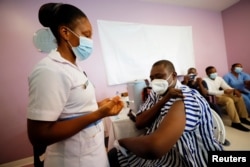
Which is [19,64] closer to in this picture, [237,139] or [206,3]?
[237,139]

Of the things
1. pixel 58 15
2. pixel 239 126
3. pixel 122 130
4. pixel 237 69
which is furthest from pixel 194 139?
pixel 237 69

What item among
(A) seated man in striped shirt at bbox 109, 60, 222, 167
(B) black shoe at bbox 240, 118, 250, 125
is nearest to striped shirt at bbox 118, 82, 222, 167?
(A) seated man in striped shirt at bbox 109, 60, 222, 167

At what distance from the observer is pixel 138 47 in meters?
2.78

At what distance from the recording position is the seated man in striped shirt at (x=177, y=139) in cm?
67

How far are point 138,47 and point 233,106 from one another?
1.89 m

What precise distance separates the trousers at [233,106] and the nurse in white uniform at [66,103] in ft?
8.29

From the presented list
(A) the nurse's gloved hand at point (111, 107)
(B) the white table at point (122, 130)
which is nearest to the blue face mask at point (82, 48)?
(A) the nurse's gloved hand at point (111, 107)

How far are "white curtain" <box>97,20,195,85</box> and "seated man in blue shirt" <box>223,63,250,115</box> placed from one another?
768 millimetres

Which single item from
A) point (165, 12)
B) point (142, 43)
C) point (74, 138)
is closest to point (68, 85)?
point (74, 138)

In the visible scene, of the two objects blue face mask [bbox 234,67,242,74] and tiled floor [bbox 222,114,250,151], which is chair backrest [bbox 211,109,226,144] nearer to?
tiled floor [bbox 222,114,250,151]

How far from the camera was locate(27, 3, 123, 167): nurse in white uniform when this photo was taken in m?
0.48

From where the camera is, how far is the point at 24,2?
2.09m

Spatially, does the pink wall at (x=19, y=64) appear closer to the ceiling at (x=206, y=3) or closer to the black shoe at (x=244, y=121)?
the ceiling at (x=206, y=3)

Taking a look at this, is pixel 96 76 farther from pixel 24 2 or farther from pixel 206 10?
pixel 206 10
